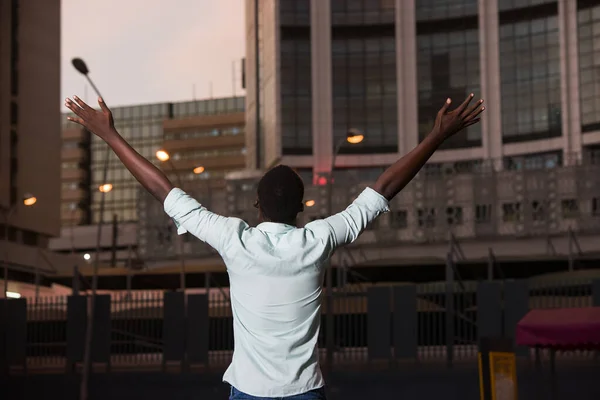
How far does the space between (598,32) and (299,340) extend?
76999mm

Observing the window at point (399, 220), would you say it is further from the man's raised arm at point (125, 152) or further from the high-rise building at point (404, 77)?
the man's raised arm at point (125, 152)

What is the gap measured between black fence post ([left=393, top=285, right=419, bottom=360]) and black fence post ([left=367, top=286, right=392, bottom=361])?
0.59ft

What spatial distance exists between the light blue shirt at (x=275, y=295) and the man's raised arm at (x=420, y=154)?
0.88ft

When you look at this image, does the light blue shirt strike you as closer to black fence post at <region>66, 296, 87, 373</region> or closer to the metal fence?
the metal fence

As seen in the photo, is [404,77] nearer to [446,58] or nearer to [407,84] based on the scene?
[407,84]

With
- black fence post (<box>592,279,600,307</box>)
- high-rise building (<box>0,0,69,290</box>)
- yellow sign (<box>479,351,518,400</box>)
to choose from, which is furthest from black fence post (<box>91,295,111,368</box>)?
high-rise building (<box>0,0,69,290</box>)

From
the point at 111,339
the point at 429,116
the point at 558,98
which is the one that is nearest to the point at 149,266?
the point at 429,116

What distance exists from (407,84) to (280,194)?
261ft

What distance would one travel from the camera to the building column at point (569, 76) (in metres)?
76.8

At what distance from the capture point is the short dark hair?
3.86 metres

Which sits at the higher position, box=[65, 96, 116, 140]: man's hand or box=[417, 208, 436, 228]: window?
box=[417, 208, 436, 228]: window

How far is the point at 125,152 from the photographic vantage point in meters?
4.06

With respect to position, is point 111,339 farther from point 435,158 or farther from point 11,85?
point 435,158

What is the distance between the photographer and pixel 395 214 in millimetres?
69312
